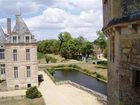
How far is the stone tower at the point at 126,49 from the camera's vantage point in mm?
6531

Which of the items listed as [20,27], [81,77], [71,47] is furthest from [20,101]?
[71,47]

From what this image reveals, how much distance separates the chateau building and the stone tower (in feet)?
84.9

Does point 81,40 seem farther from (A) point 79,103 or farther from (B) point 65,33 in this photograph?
(A) point 79,103

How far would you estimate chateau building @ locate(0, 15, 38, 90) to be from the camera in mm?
32750

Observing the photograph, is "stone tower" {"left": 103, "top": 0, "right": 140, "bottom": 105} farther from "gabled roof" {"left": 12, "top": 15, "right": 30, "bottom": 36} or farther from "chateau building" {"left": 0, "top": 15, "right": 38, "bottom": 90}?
"gabled roof" {"left": 12, "top": 15, "right": 30, "bottom": 36}

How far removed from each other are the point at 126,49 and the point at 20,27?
28075mm

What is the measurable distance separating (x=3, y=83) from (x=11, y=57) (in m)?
3.84

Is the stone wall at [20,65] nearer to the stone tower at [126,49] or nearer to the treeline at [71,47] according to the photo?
the stone tower at [126,49]

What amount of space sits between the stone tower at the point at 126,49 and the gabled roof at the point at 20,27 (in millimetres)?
26573

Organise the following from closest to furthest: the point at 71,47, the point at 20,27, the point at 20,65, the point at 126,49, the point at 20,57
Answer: the point at 126,49 → the point at 20,57 → the point at 20,65 → the point at 20,27 → the point at 71,47

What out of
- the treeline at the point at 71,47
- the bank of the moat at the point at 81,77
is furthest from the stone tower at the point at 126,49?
the treeline at the point at 71,47

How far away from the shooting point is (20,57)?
33.1 meters

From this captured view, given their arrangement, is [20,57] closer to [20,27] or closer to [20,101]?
[20,27]

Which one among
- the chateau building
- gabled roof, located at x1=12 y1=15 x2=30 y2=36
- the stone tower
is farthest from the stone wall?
the stone tower
